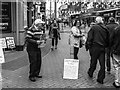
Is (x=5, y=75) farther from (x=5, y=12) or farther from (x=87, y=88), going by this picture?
(x=5, y=12)

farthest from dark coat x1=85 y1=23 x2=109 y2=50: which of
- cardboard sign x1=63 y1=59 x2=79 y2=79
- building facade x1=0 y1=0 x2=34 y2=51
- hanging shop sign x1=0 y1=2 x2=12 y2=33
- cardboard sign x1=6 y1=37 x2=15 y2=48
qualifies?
hanging shop sign x1=0 y1=2 x2=12 y2=33

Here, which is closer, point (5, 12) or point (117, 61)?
point (117, 61)

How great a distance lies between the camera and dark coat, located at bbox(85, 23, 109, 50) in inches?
265

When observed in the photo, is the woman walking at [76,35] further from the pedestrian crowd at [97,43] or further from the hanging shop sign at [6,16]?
the hanging shop sign at [6,16]

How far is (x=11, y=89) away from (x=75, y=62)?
1869 mm

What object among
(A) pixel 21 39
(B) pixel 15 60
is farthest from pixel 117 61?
(A) pixel 21 39

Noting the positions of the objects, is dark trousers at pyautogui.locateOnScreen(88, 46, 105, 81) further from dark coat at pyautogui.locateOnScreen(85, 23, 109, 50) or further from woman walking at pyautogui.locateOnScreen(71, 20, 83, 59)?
woman walking at pyautogui.locateOnScreen(71, 20, 83, 59)

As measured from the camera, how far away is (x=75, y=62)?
6.14 metres

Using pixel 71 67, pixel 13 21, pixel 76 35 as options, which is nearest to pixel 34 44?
pixel 71 67

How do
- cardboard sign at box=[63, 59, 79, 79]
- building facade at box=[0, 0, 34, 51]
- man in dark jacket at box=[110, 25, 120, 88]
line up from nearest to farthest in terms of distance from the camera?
cardboard sign at box=[63, 59, 79, 79]
man in dark jacket at box=[110, 25, 120, 88]
building facade at box=[0, 0, 34, 51]

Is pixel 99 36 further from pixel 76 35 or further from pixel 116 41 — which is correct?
pixel 76 35

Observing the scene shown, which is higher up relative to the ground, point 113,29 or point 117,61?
point 113,29

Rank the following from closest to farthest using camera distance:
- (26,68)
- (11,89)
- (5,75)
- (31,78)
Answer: (11,89) → (31,78) → (5,75) → (26,68)

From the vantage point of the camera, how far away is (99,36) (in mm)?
6723
